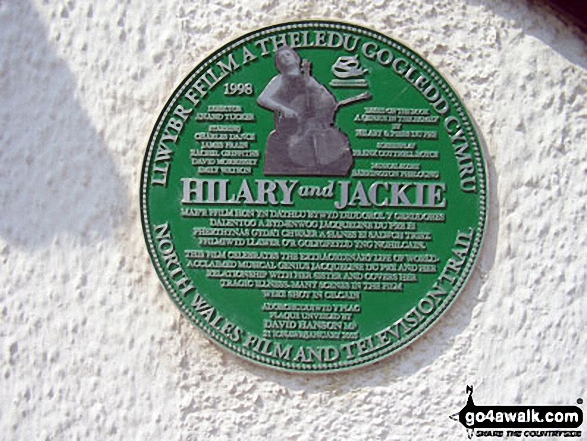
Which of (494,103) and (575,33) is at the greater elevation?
(575,33)

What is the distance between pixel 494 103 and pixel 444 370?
4.22 ft

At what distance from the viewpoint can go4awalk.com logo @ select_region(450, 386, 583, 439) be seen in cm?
408

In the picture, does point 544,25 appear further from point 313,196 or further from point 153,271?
point 153,271

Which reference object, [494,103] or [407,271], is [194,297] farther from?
[494,103]

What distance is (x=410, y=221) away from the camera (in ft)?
13.5

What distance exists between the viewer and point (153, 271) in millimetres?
→ 4164

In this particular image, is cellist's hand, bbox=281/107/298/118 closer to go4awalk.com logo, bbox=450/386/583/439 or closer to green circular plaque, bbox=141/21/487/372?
green circular plaque, bbox=141/21/487/372

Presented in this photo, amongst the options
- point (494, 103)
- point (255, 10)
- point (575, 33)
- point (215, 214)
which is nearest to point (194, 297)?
point (215, 214)

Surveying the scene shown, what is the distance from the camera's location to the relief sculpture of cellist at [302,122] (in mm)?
4133

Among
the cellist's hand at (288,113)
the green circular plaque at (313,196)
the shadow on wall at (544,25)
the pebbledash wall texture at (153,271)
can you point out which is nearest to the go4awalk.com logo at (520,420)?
the pebbledash wall texture at (153,271)

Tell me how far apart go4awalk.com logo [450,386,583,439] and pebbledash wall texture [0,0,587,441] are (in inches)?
1.8

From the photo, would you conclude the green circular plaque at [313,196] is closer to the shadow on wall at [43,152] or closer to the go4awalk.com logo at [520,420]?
the shadow on wall at [43,152]

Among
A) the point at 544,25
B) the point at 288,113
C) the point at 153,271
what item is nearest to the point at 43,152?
the point at 153,271

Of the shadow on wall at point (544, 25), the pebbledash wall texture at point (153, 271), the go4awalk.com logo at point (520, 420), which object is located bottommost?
the go4awalk.com logo at point (520, 420)
